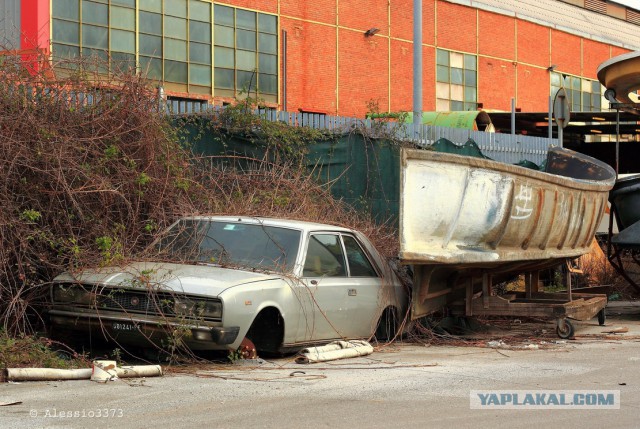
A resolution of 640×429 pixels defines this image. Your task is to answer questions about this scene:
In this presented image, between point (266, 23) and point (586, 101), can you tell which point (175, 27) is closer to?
point (266, 23)

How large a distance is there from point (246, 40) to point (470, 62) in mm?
13030

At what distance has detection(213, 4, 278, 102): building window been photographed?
1239 inches

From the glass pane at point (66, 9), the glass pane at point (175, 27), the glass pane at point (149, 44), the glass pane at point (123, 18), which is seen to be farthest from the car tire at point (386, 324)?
the glass pane at point (175, 27)

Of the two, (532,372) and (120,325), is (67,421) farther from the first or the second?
(532,372)

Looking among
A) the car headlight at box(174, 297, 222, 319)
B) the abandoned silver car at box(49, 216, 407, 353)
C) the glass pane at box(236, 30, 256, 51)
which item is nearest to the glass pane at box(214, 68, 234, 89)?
the glass pane at box(236, 30, 256, 51)

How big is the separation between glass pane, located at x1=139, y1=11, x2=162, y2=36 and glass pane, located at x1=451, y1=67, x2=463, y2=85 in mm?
15240

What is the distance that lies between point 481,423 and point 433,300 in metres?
5.20

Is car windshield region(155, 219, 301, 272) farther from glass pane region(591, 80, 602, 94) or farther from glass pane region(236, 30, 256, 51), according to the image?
glass pane region(591, 80, 602, 94)

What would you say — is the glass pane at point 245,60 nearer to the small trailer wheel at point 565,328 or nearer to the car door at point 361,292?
the small trailer wheel at point 565,328

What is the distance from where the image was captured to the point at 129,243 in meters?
10.8

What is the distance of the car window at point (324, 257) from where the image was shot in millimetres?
10477

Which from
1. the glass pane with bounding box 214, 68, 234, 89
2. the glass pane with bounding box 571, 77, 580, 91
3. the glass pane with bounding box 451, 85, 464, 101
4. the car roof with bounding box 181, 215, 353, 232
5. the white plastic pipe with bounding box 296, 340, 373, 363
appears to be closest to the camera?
the white plastic pipe with bounding box 296, 340, 373, 363

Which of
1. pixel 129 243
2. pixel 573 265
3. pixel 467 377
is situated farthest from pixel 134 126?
pixel 573 265

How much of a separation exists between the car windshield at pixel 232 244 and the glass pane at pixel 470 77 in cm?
3204
